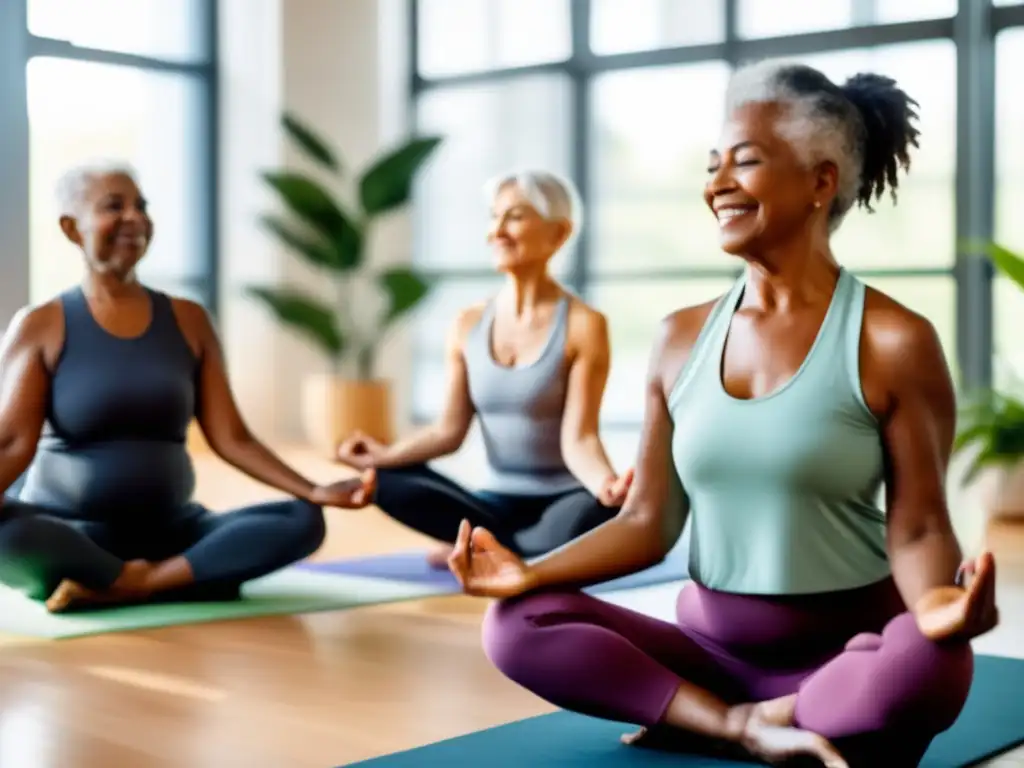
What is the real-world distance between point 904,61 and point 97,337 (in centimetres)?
405

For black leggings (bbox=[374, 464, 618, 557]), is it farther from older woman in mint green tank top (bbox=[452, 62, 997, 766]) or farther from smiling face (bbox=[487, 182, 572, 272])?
older woman in mint green tank top (bbox=[452, 62, 997, 766])

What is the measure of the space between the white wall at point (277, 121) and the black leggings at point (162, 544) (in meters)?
4.57

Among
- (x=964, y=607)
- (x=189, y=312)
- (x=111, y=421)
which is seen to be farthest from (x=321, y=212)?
(x=964, y=607)

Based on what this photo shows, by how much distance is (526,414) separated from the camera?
12.7 feet

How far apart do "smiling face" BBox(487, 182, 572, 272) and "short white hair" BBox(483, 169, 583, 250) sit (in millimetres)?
11

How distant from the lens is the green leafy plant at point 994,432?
4863 millimetres

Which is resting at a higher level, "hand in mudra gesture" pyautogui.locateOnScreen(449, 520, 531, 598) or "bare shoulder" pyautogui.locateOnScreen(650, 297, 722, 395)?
"bare shoulder" pyautogui.locateOnScreen(650, 297, 722, 395)

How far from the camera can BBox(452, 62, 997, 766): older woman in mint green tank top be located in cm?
199

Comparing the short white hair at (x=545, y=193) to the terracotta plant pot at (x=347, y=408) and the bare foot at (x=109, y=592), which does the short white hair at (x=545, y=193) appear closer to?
the bare foot at (x=109, y=592)

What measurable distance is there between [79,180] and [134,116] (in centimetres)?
447

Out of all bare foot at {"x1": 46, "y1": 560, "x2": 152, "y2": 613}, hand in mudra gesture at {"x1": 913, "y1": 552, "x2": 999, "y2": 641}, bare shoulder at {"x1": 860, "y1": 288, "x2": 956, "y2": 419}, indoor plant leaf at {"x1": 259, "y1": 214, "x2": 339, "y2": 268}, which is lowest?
bare foot at {"x1": 46, "y1": 560, "x2": 152, "y2": 613}

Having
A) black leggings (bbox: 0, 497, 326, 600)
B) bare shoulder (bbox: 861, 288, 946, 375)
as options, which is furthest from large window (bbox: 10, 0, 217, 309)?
bare shoulder (bbox: 861, 288, 946, 375)

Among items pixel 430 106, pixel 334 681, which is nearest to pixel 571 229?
pixel 334 681

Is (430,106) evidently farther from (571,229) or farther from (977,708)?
(977,708)
